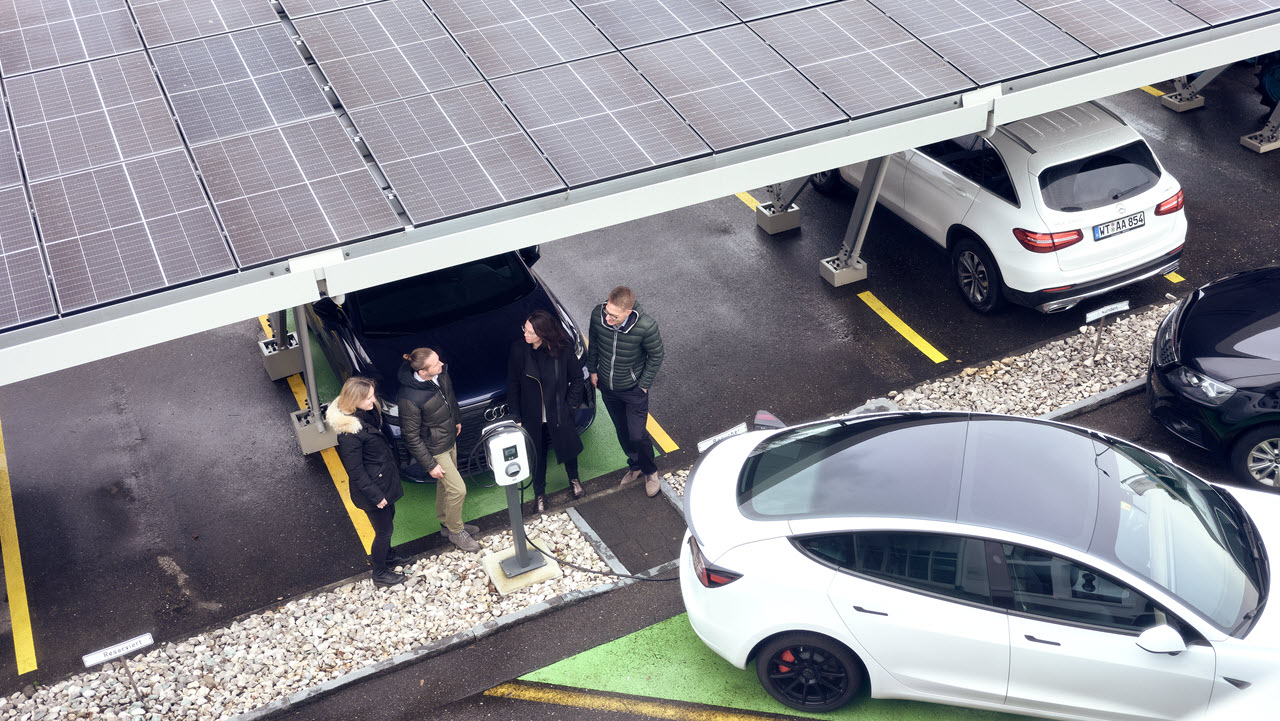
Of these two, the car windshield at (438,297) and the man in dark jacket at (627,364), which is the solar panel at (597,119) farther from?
the car windshield at (438,297)

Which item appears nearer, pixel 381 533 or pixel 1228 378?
pixel 381 533

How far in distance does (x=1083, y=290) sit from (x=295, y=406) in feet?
23.6

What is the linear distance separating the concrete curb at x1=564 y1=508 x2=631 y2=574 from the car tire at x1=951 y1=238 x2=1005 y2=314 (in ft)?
15.0

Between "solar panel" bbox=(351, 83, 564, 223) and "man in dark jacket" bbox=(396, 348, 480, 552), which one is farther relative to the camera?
"man in dark jacket" bbox=(396, 348, 480, 552)

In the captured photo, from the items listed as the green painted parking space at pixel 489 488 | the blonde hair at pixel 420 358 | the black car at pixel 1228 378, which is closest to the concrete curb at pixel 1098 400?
the black car at pixel 1228 378

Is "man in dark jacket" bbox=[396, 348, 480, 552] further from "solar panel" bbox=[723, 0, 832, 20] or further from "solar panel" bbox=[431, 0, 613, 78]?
"solar panel" bbox=[723, 0, 832, 20]

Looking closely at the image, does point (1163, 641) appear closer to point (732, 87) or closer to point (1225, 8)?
point (732, 87)

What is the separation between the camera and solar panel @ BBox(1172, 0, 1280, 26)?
870 cm

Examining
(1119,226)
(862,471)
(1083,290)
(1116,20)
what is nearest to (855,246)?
(1083,290)

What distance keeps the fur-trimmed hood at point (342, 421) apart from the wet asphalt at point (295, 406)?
1.64 metres

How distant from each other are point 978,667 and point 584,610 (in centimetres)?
266

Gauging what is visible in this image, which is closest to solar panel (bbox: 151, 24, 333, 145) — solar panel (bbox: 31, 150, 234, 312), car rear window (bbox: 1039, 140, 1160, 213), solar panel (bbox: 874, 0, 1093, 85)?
solar panel (bbox: 31, 150, 234, 312)

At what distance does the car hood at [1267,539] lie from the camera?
570 cm

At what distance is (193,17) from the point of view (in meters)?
8.69
